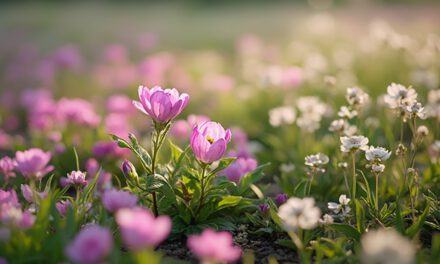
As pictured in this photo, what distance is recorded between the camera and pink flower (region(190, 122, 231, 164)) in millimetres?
1989

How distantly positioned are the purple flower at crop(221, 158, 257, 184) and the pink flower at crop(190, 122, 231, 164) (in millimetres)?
466

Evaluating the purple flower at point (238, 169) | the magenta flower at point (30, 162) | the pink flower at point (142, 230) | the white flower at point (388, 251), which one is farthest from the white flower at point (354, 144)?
Result: the magenta flower at point (30, 162)

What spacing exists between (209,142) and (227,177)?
498mm

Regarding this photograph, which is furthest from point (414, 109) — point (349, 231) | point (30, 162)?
point (30, 162)

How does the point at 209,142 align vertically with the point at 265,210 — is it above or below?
above

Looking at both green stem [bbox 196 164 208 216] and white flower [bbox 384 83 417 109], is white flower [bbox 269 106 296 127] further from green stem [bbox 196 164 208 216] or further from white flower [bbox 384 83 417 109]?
green stem [bbox 196 164 208 216]

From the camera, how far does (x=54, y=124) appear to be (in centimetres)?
400

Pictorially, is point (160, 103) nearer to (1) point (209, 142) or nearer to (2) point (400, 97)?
(1) point (209, 142)

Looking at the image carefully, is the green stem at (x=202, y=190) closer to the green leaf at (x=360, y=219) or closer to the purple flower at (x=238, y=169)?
the purple flower at (x=238, y=169)

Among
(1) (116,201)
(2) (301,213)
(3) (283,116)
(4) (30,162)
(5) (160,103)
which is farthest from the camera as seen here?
(3) (283,116)

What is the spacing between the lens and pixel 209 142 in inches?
80.8

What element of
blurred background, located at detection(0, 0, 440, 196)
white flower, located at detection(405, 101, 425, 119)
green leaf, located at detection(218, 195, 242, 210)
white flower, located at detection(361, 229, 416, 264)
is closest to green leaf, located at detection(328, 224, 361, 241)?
green leaf, located at detection(218, 195, 242, 210)

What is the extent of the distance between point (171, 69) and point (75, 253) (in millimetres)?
4630

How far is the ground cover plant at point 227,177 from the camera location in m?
1.80
